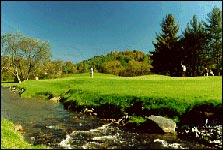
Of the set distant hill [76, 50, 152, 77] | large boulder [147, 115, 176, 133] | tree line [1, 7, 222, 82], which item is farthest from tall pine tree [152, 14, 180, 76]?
large boulder [147, 115, 176, 133]

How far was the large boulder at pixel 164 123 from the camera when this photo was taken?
23641 millimetres

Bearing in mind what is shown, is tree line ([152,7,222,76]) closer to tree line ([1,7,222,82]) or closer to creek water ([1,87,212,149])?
tree line ([1,7,222,82])

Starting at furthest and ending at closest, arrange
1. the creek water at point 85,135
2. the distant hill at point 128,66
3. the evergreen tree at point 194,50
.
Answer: the distant hill at point 128,66
the evergreen tree at point 194,50
the creek water at point 85,135

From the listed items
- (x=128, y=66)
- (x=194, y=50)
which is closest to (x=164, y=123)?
(x=194, y=50)

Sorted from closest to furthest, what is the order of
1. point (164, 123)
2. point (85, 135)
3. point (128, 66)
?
1. point (85, 135)
2. point (164, 123)
3. point (128, 66)

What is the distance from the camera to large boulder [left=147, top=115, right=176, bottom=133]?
23641 millimetres

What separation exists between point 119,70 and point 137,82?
70.5 metres

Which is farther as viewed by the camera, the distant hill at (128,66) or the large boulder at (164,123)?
the distant hill at (128,66)

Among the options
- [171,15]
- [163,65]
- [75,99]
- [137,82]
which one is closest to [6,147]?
[75,99]

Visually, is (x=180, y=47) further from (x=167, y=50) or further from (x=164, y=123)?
(x=164, y=123)

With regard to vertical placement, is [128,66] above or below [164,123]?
above

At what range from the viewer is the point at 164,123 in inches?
944

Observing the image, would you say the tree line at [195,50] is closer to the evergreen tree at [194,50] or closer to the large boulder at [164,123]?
the evergreen tree at [194,50]

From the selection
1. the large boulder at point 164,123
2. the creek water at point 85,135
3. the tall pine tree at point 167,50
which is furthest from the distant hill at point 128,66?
the large boulder at point 164,123
